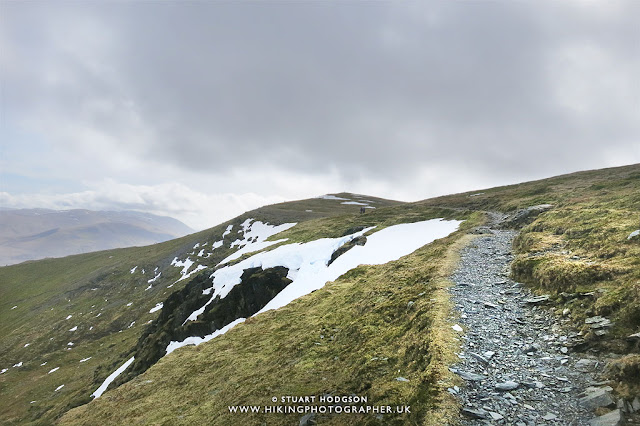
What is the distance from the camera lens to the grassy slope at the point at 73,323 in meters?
53.4

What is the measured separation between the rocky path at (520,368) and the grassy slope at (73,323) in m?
54.7

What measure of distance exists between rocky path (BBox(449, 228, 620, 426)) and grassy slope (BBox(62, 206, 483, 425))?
743 mm

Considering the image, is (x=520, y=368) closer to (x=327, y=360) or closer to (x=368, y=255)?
(x=327, y=360)

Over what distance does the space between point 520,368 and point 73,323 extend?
116939 millimetres

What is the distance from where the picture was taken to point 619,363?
680 centimetres

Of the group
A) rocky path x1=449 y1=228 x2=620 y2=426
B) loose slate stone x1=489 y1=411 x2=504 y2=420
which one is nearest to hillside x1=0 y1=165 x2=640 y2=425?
rocky path x1=449 y1=228 x2=620 y2=426

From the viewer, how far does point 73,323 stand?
88062 millimetres

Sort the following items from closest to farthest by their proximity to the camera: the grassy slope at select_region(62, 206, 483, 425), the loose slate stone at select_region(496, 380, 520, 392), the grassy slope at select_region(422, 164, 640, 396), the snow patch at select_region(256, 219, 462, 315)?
the loose slate stone at select_region(496, 380, 520, 392) → the grassy slope at select_region(422, 164, 640, 396) → the grassy slope at select_region(62, 206, 483, 425) → the snow patch at select_region(256, 219, 462, 315)

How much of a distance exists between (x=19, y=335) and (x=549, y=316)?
136 m

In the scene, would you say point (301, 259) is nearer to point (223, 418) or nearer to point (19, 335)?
point (223, 418)

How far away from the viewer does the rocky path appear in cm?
655

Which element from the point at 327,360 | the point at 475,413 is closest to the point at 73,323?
the point at 327,360

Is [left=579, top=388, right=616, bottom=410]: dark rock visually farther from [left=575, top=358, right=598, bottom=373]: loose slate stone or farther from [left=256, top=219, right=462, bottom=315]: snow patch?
[left=256, top=219, right=462, bottom=315]: snow patch

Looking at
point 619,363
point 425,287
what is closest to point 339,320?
point 425,287
